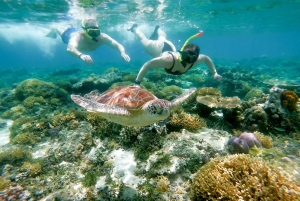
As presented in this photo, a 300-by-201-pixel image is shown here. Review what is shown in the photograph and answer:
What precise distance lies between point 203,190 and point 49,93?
1166cm

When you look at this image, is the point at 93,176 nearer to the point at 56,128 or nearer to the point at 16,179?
the point at 16,179

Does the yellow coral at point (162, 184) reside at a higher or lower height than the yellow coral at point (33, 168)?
higher

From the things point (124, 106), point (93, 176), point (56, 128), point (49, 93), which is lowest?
point (49, 93)

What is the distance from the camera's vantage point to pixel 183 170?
4.24m

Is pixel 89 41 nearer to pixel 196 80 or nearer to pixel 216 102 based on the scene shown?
pixel 216 102

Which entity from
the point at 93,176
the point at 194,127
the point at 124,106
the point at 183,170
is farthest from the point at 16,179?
the point at 194,127

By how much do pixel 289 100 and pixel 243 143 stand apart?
10.9 feet

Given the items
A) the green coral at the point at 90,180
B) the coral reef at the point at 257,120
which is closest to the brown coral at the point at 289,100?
the coral reef at the point at 257,120

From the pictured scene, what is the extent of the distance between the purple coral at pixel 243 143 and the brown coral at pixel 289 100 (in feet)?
8.52

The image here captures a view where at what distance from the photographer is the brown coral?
640 cm

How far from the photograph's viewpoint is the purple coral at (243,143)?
4730 mm

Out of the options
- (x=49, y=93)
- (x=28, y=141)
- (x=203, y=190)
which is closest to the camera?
(x=203, y=190)

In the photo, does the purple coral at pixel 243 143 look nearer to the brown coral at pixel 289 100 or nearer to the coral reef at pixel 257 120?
the coral reef at pixel 257 120

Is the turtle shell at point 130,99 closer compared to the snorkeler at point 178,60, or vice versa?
the turtle shell at point 130,99
